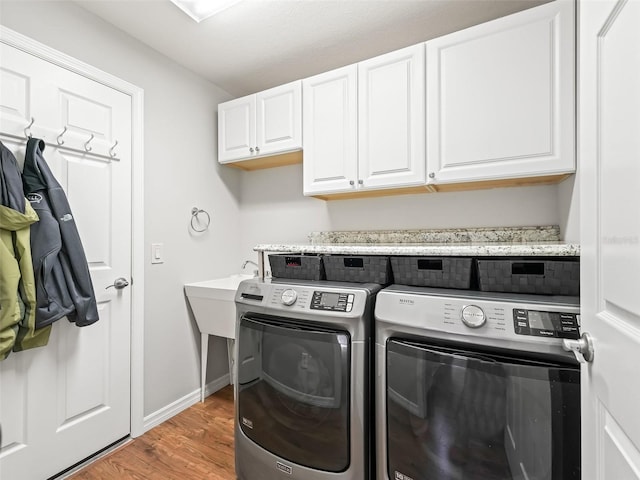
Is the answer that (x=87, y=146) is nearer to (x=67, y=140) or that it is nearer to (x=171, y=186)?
(x=67, y=140)

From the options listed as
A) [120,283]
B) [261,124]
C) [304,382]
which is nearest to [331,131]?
[261,124]

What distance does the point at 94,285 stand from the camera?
1.77 meters

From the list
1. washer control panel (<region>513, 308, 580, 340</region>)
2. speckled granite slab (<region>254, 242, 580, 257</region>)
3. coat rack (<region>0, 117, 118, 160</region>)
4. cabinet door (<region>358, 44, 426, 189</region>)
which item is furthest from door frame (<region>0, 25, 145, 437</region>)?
washer control panel (<region>513, 308, 580, 340</region>)

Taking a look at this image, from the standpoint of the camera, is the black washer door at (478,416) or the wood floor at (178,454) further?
the wood floor at (178,454)

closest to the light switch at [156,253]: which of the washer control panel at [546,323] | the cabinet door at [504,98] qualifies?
the cabinet door at [504,98]

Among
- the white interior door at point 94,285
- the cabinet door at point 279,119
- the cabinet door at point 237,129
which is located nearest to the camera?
the white interior door at point 94,285

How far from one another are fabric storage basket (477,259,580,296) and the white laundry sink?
152 cm

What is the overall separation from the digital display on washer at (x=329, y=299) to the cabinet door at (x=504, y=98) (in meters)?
0.89

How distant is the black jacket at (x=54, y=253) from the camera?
4.79 feet

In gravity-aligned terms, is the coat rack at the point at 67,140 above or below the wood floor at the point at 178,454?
above

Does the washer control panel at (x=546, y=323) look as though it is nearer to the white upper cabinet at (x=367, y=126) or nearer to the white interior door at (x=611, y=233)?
the white interior door at (x=611, y=233)

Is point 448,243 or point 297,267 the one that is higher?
point 448,243

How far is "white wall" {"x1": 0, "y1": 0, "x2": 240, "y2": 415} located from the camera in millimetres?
1892

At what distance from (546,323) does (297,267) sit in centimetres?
114
